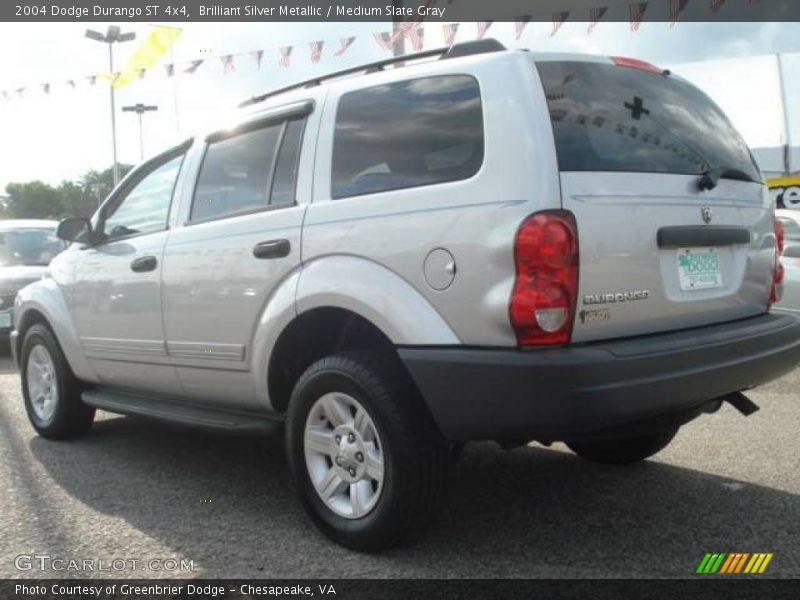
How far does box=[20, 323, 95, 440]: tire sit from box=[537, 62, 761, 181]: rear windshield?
3.50 meters

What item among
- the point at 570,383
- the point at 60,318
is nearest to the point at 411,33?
the point at 60,318

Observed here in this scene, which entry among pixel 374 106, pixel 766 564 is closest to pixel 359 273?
pixel 374 106

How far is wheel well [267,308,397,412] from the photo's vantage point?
3.00 metres

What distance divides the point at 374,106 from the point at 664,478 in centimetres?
229

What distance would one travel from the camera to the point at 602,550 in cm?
283

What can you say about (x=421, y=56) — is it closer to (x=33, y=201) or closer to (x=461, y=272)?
(x=461, y=272)

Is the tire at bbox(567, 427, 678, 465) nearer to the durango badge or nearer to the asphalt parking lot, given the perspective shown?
the asphalt parking lot

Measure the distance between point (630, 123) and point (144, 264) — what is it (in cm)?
249

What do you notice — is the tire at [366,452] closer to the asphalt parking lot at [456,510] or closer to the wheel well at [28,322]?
the asphalt parking lot at [456,510]

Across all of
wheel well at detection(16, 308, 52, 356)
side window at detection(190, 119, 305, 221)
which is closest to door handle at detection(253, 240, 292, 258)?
side window at detection(190, 119, 305, 221)

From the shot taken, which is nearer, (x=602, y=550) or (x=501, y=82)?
(x=501, y=82)

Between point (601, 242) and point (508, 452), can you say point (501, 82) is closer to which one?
point (601, 242)

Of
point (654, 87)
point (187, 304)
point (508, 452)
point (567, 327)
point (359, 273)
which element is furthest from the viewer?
point (508, 452)

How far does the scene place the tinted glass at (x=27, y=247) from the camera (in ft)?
31.9
